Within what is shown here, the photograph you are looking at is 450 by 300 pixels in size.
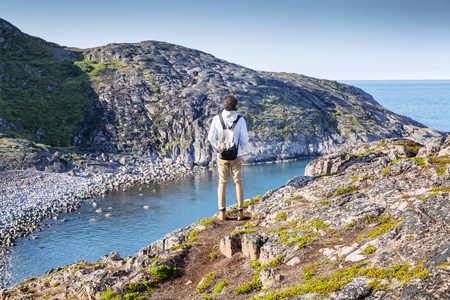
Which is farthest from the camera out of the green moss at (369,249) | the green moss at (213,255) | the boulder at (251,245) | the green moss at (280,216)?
the green moss at (280,216)

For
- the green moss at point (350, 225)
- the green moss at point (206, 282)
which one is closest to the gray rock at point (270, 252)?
the green moss at point (206, 282)

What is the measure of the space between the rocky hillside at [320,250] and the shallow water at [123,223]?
136 feet

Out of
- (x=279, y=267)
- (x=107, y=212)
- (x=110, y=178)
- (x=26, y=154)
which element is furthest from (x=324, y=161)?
(x=26, y=154)

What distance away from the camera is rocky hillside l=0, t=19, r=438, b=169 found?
151m

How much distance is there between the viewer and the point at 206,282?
13609 mm

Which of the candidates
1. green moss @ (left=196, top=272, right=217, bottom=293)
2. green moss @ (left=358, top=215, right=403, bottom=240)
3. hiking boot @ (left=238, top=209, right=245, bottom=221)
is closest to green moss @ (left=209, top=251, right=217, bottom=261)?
green moss @ (left=196, top=272, right=217, bottom=293)

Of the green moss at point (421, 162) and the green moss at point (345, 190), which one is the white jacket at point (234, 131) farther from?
the green moss at point (421, 162)

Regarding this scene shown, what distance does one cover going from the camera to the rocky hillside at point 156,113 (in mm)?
150875

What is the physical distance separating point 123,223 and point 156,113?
99482 millimetres

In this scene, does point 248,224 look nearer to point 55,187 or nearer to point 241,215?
point 241,215

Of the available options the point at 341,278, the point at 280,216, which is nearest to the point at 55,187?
the point at 280,216

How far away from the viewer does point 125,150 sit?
148250 mm

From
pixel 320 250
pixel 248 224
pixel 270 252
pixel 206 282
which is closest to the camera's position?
pixel 320 250

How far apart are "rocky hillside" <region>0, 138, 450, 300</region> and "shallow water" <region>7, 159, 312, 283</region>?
136ft
